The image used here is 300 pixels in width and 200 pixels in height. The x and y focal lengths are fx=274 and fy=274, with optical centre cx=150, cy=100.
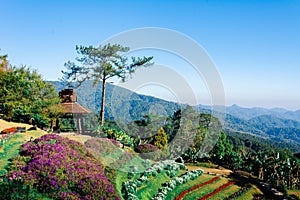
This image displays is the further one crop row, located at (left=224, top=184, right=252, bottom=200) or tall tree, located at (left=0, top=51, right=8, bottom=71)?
tall tree, located at (left=0, top=51, right=8, bottom=71)

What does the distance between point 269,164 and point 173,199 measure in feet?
35.4

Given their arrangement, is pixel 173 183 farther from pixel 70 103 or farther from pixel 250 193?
pixel 70 103

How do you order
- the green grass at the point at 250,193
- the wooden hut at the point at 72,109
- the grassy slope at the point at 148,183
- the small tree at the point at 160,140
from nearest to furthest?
1. the grassy slope at the point at 148,183
2. the green grass at the point at 250,193
3. the small tree at the point at 160,140
4. the wooden hut at the point at 72,109

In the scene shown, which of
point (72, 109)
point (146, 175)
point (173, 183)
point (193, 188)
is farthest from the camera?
point (72, 109)

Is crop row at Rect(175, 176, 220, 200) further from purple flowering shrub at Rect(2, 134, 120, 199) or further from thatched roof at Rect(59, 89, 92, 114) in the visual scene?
thatched roof at Rect(59, 89, 92, 114)

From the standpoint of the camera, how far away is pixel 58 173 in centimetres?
891

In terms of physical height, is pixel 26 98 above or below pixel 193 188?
above

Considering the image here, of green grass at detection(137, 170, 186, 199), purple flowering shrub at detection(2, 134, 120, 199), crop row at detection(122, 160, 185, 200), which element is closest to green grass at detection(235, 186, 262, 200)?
crop row at detection(122, 160, 185, 200)

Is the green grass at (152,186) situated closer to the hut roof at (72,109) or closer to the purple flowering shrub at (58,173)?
the purple flowering shrub at (58,173)

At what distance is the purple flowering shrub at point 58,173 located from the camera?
328 inches

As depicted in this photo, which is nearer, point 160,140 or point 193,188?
point 193,188

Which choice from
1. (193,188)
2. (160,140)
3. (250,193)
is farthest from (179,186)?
(160,140)

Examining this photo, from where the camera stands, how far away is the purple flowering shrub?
8.32m

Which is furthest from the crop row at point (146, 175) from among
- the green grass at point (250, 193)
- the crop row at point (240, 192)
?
the green grass at point (250, 193)
